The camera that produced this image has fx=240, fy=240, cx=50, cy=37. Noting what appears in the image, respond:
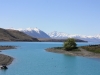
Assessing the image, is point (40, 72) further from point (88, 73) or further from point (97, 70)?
point (97, 70)

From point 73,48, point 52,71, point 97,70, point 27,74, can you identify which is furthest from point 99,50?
point 27,74

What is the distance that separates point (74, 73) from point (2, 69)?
2100cm

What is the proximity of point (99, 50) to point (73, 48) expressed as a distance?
18.4m

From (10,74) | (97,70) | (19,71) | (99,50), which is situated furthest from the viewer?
(99,50)

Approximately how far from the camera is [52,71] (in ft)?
232

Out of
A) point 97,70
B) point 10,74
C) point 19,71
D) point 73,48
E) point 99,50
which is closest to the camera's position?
point 10,74

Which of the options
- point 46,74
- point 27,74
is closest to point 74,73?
point 46,74

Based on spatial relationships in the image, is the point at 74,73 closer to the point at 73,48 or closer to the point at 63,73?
the point at 63,73

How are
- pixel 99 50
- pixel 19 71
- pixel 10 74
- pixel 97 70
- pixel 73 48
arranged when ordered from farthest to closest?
1. pixel 73 48
2. pixel 99 50
3. pixel 97 70
4. pixel 19 71
5. pixel 10 74

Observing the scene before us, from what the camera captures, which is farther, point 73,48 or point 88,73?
point 73,48

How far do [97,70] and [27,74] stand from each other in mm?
23667

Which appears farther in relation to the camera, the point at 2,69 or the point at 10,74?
the point at 2,69

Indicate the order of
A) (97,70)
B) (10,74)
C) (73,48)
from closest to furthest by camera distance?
1. (10,74)
2. (97,70)
3. (73,48)

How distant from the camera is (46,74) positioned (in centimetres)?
6569
